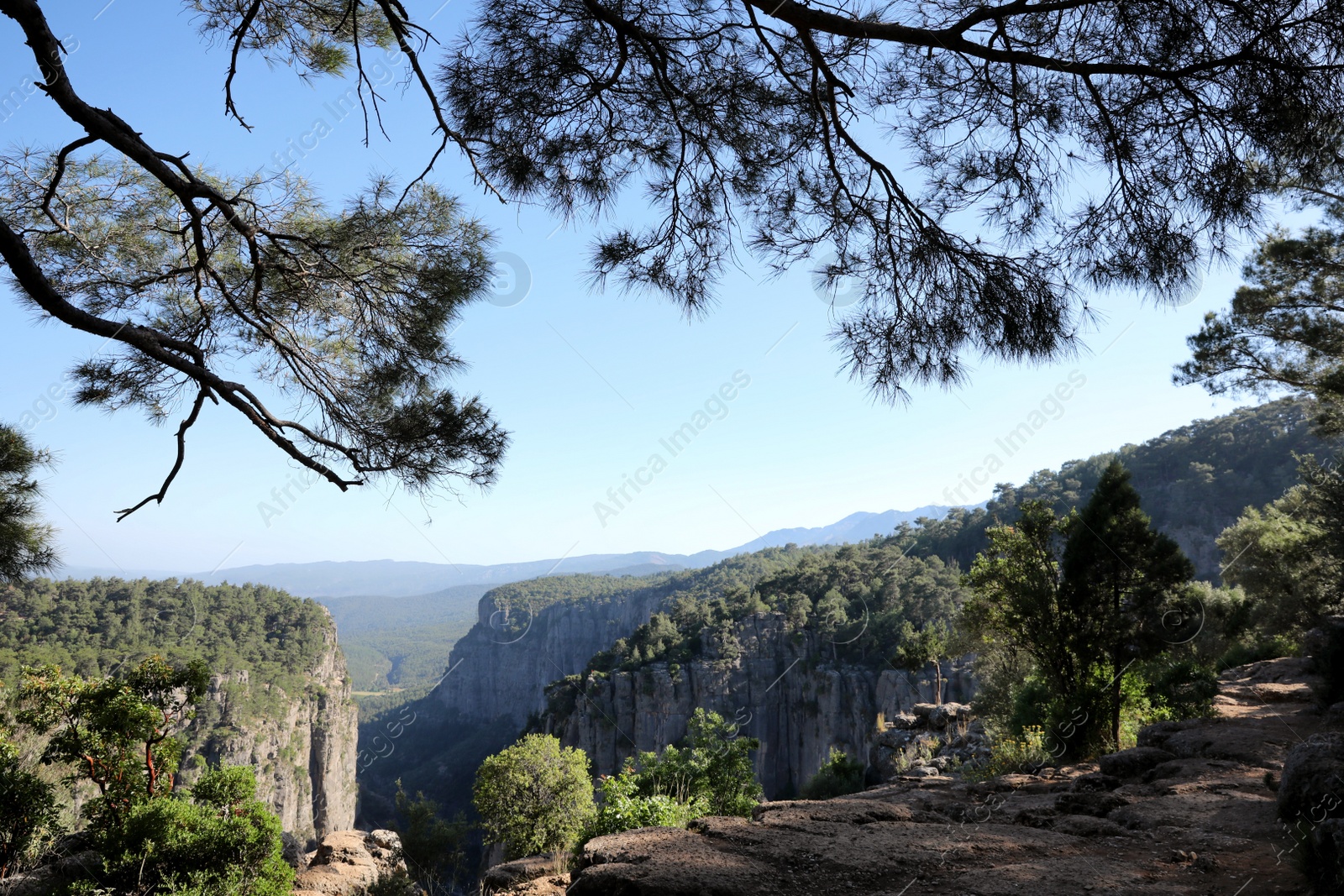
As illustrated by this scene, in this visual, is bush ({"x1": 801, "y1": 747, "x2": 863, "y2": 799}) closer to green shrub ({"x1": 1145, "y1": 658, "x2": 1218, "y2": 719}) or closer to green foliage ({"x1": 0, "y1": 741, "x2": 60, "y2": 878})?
green shrub ({"x1": 1145, "y1": 658, "x2": 1218, "y2": 719})

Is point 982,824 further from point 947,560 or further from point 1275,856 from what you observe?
point 947,560

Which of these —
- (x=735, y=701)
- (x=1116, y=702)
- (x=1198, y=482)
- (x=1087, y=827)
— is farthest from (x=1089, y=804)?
(x=1198, y=482)

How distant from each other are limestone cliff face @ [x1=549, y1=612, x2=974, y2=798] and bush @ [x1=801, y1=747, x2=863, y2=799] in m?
24.5

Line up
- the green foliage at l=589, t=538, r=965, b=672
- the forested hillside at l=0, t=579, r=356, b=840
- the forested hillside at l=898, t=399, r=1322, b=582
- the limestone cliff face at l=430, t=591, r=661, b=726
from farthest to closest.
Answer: the limestone cliff face at l=430, t=591, r=661, b=726 < the forested hillside at l=898, t=399, r=1322, b=582 < the green foliage at l=589, t=538, r=965, b=672 < the forested hillside at l=0, t=579, r=356, b=840

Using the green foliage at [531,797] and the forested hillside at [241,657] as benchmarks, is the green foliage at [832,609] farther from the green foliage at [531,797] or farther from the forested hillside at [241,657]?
the green foliage at [531,797]

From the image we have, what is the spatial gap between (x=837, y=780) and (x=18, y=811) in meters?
15.9

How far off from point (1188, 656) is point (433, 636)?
144 m

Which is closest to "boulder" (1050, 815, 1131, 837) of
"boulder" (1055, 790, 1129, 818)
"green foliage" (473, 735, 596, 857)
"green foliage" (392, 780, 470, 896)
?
"boulder" (1055, 790, 1129, 818)

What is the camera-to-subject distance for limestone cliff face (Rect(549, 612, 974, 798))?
4269 centimetres

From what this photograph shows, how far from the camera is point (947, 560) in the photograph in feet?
165

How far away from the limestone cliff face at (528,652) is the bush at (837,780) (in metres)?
65.6

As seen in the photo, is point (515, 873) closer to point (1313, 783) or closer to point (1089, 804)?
point (1089, 804)

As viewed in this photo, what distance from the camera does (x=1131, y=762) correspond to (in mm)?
5594

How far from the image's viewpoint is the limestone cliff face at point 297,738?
4666 cm
